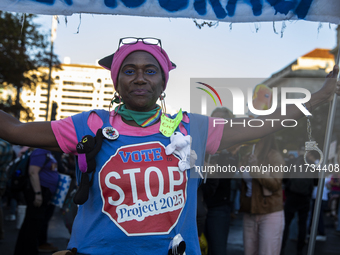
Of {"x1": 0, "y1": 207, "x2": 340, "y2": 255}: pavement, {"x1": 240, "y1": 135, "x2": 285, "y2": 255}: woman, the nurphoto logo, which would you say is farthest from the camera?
{"x1": 0, "y1": 207, "x2": 340, "y2": 255}: pavement

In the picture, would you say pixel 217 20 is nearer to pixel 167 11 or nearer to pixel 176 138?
pixel 167 11

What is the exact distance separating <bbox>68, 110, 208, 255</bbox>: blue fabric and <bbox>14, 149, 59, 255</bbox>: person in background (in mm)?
3837

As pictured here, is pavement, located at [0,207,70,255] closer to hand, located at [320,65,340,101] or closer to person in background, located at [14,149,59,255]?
person in background, located at [14,149,59,255]

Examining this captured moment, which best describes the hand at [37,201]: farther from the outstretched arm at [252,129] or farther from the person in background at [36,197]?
the outstretched arm at [252,129]

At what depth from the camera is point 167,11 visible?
261 centimetres

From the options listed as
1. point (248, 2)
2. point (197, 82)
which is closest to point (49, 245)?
point (197, 82)

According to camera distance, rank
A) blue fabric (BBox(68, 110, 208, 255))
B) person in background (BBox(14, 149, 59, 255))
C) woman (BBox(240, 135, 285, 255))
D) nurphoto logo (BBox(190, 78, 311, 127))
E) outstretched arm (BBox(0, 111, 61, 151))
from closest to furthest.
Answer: blue fabric (BBox(68, 110, 208, 255)) < outstretched arm (BBox(0, 111, 61, 151)) < nurphoto logo (BBox(190, 78, 311, 127)) < woman (BBox(240, 135, 285, 255)) < person in background (BBox(14, 149, 59, 255))

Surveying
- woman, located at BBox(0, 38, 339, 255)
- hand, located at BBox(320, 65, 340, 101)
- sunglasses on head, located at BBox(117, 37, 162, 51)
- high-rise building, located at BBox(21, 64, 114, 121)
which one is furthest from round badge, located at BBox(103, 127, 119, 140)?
hand, located at BBox(320, 65, 340, 101)

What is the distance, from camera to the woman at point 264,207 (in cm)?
415

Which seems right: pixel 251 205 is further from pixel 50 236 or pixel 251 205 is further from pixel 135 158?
pixel 50 236

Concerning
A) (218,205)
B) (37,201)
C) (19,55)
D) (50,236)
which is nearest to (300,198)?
(218,205)

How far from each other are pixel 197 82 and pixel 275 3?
4.27 ft

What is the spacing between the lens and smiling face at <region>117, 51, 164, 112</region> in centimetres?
217

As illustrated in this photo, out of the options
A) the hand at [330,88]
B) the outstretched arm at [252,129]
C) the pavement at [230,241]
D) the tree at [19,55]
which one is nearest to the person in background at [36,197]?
the pavement at [230,241]
